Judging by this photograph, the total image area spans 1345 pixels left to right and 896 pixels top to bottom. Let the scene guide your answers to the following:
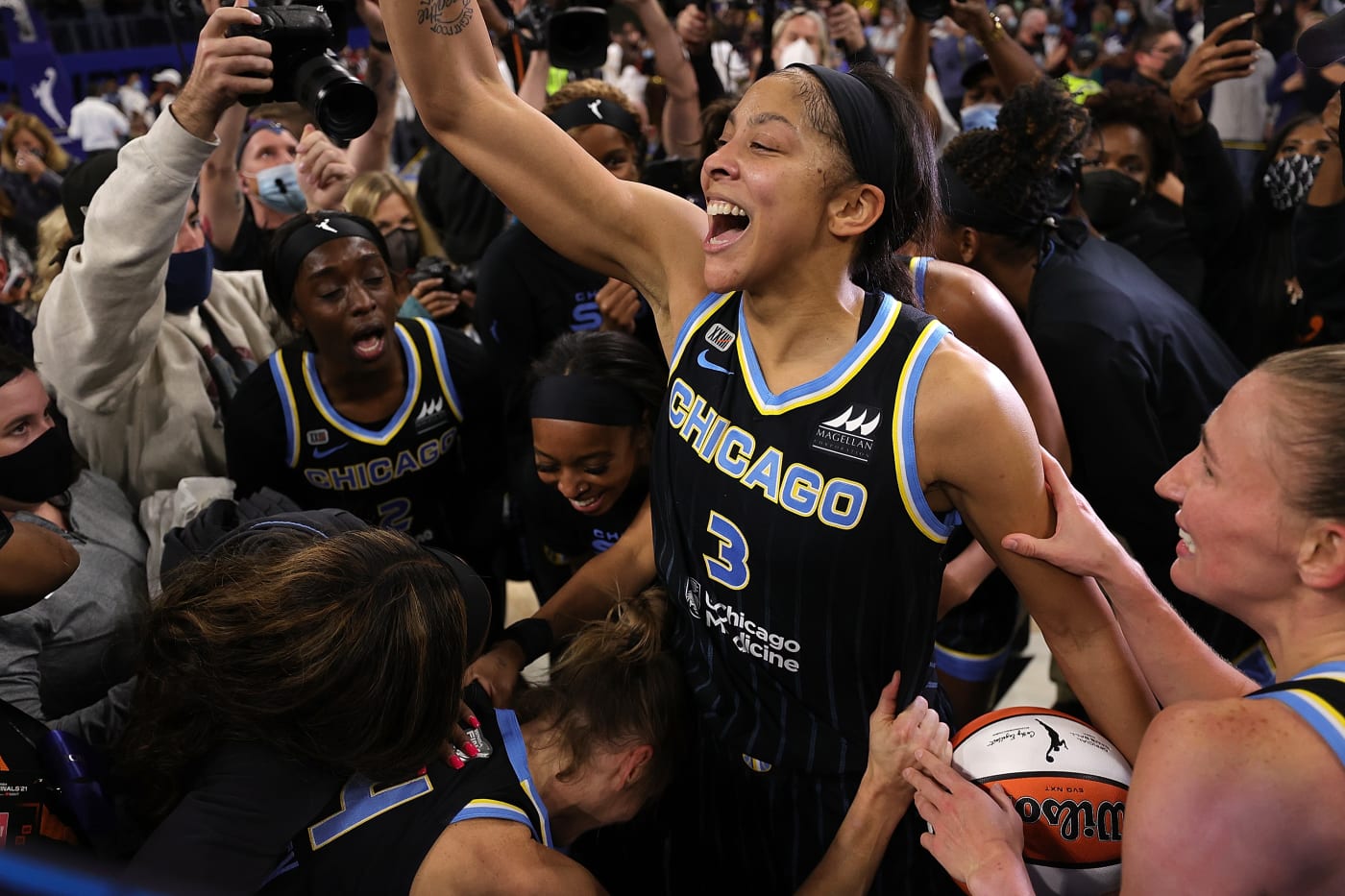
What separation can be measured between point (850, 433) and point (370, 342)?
1382mm

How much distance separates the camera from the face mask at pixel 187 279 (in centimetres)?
246

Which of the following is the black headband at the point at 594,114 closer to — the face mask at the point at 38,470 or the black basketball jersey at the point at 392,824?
the face mask at the point at 38,470

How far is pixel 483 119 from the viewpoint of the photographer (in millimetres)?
1715

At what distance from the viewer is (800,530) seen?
5.08 ft

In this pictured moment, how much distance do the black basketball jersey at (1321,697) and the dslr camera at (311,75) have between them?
1775 millimetres

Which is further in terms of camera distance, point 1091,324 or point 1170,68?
point 1170,68

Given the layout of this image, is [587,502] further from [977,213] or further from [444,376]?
[977,213]

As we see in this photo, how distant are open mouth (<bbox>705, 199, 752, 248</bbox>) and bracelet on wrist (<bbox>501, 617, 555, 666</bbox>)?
2.89 ft

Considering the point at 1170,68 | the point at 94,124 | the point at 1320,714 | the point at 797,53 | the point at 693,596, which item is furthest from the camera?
the point at 94,124

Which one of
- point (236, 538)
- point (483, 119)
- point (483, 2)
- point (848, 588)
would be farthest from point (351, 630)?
point (483, 2)

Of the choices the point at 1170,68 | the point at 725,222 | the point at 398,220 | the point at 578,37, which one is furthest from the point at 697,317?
the point at 1170,68

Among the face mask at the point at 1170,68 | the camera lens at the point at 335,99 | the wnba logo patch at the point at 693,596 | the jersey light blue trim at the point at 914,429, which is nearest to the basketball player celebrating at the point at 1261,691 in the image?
the jersey light blue trim at the point at 914,429

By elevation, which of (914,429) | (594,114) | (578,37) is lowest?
(594,114)

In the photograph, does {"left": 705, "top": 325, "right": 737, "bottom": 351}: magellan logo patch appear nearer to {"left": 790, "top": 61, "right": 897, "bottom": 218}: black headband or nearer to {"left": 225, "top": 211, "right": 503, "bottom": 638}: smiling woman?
{"left": 790, "top": 61, "right": 897, "bottom": 218}: black headband
